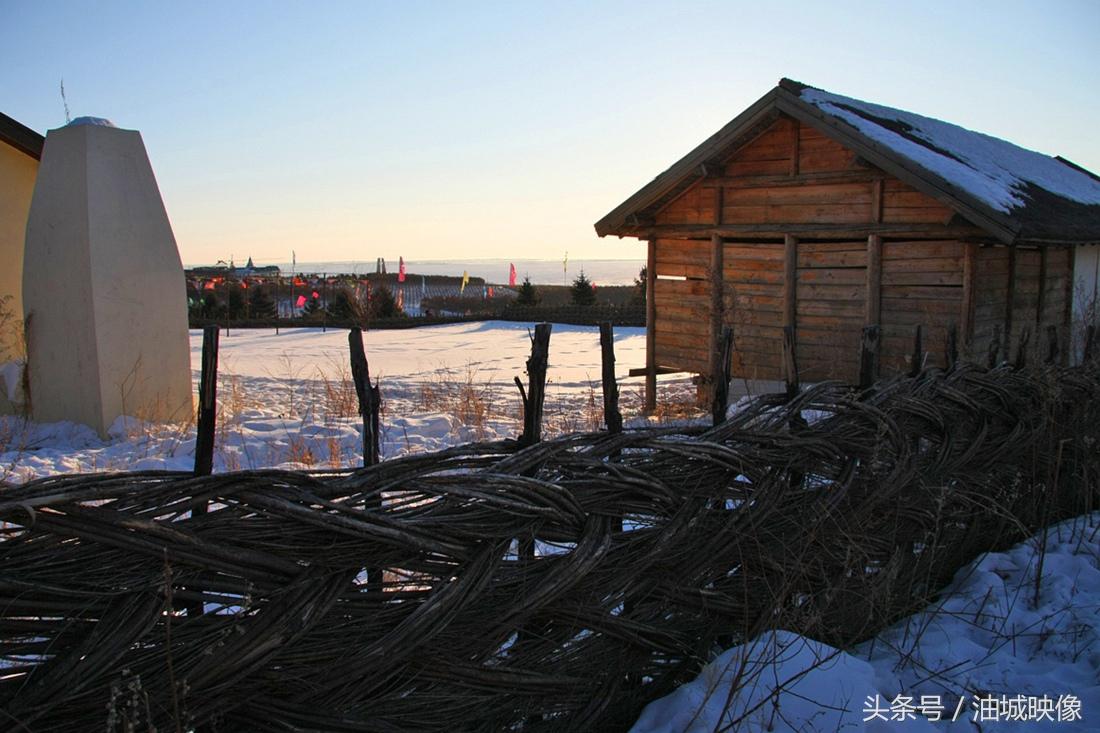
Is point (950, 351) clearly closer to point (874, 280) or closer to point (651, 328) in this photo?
point (874, 280)

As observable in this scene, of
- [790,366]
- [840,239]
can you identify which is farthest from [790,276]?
[790,366]

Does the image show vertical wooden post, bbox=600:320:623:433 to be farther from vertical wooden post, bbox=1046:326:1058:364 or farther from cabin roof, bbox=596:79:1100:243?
cabin roof, bbox=596:79:1100:243

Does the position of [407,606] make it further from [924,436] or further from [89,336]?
[89,336]

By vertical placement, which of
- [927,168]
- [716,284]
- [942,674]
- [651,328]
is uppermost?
[927,168]

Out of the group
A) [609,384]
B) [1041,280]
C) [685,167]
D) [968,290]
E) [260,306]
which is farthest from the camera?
[260,306]

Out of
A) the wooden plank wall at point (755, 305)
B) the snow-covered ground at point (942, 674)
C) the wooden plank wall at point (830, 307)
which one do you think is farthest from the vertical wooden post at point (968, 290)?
the snow-covered ground at point (942, 674)

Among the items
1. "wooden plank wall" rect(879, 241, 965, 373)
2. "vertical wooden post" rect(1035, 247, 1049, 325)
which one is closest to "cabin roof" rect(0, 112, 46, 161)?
"wooden plank wall" rect(879, 241, 965, 373)

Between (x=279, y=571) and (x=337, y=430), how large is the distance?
6301mm

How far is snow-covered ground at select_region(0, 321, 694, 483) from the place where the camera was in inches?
272

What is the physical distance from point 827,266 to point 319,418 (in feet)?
21.8

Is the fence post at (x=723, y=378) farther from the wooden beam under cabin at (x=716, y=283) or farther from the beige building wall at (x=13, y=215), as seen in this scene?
the beige building wall at (x=13, y=215)

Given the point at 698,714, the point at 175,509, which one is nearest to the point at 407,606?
the point at 175,509

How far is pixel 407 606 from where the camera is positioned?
6.86ft

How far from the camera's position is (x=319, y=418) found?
29.6ft
